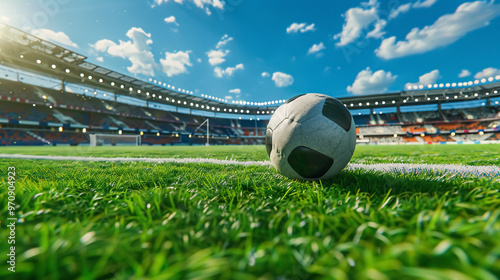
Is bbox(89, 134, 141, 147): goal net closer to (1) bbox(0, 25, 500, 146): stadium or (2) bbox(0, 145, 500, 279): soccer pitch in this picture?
(1) bbox(0, 25, 500, 146): stadium

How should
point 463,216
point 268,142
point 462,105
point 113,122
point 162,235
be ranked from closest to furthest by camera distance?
point 162,235 → point 463,216 → point 268,142 → point 113,122 → point 462,105

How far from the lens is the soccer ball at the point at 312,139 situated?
6.91ft

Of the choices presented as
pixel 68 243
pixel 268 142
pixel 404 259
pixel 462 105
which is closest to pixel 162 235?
pixel 68 243

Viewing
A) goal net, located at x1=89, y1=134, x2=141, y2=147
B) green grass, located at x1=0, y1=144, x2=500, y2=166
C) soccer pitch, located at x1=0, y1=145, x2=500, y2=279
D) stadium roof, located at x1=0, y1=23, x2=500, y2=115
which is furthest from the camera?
goal net, located at x1=89, y1=134, x2=141, y2=147

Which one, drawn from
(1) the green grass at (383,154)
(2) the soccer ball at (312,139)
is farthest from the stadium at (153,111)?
(2) the soccer ball at (312,139)

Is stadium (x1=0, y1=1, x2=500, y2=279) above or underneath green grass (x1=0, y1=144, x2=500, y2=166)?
above

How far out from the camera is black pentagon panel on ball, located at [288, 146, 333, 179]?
210cm

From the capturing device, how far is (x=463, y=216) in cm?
105

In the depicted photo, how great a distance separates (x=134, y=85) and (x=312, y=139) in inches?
1566

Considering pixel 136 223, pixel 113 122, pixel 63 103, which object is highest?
pixel 63 103

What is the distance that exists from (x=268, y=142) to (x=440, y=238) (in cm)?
181

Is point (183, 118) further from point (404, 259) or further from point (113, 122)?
point (404, 259)

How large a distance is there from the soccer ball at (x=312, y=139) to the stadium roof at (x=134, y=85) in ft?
109

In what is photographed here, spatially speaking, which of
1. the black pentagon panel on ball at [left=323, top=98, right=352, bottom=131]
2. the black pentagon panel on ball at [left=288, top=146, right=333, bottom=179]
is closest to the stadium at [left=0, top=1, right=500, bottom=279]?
the black pentagon panel on ball at [left=288, top=146, right=333, bottom=179]
